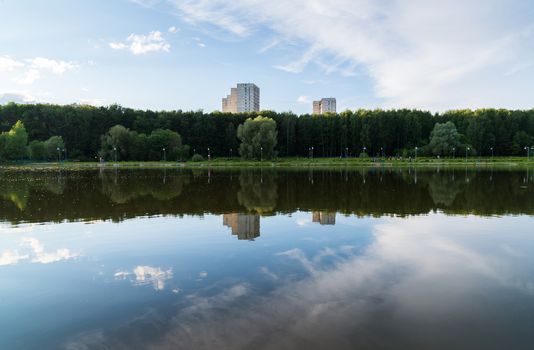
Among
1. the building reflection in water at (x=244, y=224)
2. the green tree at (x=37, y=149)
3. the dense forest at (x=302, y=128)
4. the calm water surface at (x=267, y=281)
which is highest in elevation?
the dense forest at (x=302, y=128)

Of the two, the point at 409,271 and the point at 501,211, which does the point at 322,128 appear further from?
the point at 409,271

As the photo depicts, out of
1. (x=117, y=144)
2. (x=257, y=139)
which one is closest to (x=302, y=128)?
(x=257, y=139)

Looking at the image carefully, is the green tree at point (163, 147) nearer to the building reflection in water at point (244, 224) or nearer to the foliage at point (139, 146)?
the foliage at point (139, 146)

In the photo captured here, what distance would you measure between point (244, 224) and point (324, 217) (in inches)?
156

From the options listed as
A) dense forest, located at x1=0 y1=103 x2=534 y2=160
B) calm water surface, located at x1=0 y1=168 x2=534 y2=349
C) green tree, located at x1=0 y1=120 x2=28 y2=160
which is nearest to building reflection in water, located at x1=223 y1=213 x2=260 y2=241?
calm water surface, located at x1=0 y1=168 x2=534 y2=349

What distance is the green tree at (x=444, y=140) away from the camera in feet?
356

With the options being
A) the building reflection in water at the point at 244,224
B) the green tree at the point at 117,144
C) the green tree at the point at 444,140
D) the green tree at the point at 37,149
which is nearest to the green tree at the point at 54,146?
the green tree at the point at 37,149

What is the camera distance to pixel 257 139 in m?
98.4

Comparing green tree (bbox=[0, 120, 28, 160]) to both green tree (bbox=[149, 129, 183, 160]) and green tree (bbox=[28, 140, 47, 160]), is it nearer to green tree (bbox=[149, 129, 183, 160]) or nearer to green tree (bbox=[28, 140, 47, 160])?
green tree (bbox=[28, 140, 47, 160])

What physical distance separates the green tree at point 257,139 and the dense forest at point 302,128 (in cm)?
1761

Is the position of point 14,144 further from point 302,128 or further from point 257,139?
point 302,128

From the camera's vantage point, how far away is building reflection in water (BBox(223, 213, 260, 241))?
50.2ft

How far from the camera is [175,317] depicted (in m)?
7.84

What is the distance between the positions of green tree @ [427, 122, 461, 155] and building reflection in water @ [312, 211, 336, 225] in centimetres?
9838
